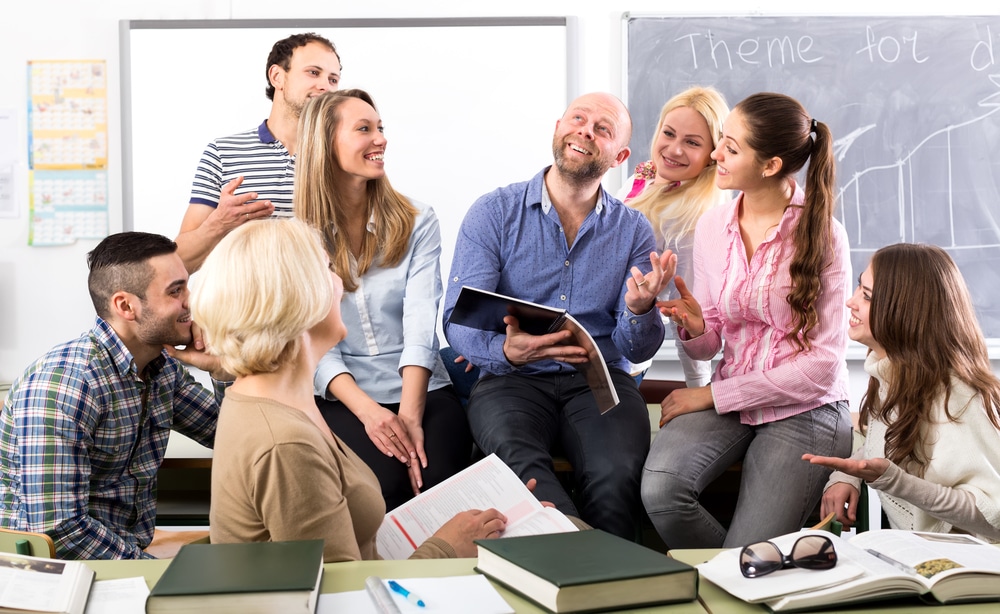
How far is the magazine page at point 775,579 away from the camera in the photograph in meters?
1.04

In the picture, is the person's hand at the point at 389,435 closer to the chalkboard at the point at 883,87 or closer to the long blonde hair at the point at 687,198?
the long blonde hair at the point at 687,198

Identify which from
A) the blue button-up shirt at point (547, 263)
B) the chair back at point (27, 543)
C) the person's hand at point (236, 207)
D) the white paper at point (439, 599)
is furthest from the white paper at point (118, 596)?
the person's hand at point (236, 207)

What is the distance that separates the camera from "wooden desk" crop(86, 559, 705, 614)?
1.12 meters

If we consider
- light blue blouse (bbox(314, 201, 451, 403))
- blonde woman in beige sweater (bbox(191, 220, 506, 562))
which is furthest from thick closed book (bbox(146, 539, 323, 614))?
light blue blouse (bbox(314, 201, 451, 403))

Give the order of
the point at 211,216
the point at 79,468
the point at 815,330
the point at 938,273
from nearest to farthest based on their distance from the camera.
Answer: the point at 79,468
the point at 938,273
the point at 815,330
the point at 211,216

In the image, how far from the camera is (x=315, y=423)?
147 centimetres

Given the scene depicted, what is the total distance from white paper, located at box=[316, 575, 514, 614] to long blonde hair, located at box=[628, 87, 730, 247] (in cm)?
181

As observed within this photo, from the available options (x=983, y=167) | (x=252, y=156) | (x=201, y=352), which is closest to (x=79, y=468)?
(x=201, y=352)

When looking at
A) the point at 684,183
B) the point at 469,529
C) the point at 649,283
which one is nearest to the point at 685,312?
the point at 649,283

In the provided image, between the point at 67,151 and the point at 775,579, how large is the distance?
3.54 metres

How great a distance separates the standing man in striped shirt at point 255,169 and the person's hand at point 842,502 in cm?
169

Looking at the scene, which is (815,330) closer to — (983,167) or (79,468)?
(79,468)

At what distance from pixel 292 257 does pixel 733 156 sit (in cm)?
130

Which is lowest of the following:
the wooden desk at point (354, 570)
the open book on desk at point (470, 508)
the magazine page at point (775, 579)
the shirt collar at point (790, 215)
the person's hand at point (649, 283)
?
the open book on desk at point (470, 508)
